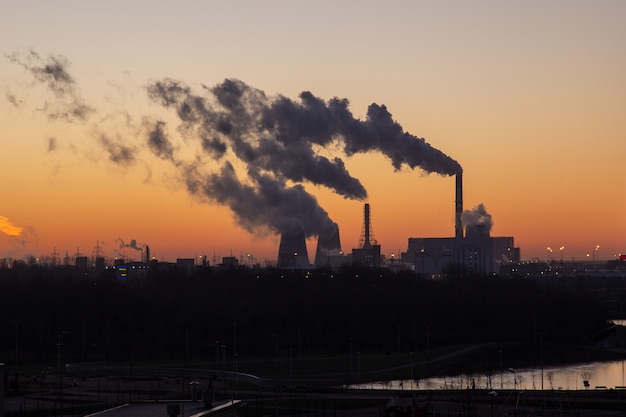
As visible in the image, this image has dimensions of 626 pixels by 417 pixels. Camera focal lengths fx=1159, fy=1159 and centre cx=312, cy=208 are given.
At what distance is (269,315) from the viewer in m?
116

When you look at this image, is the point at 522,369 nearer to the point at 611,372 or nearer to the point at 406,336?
the point at 611,372

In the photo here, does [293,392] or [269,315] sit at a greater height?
[269,315]

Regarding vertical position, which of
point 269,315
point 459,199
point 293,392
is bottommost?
point 293,392

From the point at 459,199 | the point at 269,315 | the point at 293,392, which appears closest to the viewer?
the point at 293,392

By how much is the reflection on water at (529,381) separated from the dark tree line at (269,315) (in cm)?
1695

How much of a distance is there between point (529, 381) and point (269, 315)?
4226 centimetres

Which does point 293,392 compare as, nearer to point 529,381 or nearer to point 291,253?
point 529,381

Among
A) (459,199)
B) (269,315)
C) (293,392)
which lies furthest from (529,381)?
(459,199)

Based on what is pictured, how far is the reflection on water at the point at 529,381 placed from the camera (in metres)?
74.1

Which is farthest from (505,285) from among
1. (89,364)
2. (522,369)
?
(89,364)

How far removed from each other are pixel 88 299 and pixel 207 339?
1821cm

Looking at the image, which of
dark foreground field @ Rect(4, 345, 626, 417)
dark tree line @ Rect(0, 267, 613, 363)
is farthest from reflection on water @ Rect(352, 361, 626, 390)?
dark tree line @ Rect(0, 267, 613, 363)

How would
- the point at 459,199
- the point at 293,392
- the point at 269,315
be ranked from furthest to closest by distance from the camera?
1. the point at 459,199
2. the point at 269,315
3. the point at 293,392

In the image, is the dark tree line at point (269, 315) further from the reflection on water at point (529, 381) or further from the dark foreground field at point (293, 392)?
the reflection on water at point (529, 381)
